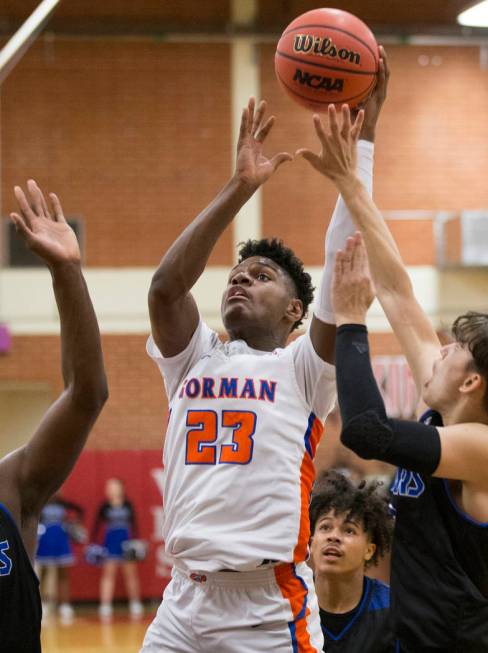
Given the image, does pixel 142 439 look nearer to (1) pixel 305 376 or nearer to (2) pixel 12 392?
(2) pixel 12 392

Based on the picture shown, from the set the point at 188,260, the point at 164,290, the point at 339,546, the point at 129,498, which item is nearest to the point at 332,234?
the point at 188,260

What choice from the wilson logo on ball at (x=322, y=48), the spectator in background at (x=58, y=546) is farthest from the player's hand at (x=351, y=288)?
the spectator in background at (x=58, y=546)

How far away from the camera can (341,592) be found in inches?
166

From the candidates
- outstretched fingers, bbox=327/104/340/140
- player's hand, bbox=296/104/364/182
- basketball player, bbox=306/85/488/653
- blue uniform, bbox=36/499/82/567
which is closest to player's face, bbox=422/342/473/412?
basketball player, bbox=306/85/488/653

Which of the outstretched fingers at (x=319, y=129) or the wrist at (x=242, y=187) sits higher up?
the outstretched fingers at (x=319, y=129)

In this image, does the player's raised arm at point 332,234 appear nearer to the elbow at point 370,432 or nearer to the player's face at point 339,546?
the elbow at point 370,432

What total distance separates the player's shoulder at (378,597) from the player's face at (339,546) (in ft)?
0.32

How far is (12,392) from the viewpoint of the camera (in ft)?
53.2

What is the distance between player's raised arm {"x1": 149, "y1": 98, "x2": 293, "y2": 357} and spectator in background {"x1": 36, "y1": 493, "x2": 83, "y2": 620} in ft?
34.4

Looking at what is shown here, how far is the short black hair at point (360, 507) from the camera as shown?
439 centimetres

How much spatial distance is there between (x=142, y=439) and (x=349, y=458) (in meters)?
3.00

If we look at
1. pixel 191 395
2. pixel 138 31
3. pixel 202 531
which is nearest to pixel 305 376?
pixel 191 395

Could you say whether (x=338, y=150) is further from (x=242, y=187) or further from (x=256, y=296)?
(x=256, y=296)

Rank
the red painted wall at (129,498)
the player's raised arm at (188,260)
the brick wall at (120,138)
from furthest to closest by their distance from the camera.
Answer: the brick wall at (120,138) < the red painted wall at (129,498) < the player's raised arm at (188,260)
